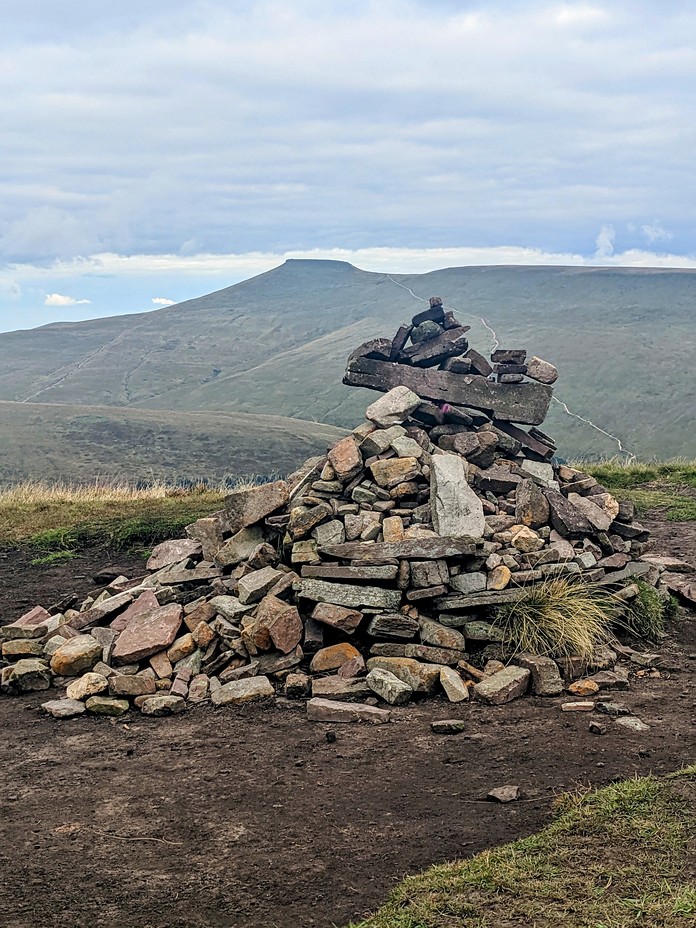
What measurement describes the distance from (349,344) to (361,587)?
7566 cm

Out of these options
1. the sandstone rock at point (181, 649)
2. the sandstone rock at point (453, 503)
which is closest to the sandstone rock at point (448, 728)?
the sandstone rock at point (453, 503)

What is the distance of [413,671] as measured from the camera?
7734 millimetres

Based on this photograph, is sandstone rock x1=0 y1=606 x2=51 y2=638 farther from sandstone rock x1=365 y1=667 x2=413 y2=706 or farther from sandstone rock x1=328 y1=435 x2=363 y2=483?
sandstone rock x1=365 y1=667 x2=413 y2=706

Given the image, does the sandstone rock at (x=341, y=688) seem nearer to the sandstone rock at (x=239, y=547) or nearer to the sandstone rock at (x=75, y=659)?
the sandstone rock at (x=239, y=547)

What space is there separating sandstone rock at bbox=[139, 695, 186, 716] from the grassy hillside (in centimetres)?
2301

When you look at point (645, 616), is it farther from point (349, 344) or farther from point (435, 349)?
point (349, 344)

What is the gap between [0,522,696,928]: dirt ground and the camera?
4777 mm

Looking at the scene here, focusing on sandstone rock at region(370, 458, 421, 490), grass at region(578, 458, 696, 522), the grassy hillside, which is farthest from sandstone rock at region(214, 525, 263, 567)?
the grassy hillside

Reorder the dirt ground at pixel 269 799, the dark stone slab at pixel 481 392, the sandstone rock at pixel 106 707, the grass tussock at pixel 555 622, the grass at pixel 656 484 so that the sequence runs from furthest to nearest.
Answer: the grass at pixel 656 484
the dark stone slab at pixel 481 392
the grass tussock at pixel 555 622
the sandstone rock at pixel 106 707
the dirt ground at pixel 269 799

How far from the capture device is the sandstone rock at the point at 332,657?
809cm

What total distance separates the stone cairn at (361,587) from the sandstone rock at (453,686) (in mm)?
24

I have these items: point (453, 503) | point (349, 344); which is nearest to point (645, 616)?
point (453, 503)

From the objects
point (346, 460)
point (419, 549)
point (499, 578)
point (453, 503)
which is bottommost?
point (499, 578)

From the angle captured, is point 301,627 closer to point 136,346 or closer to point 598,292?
point 598,292
